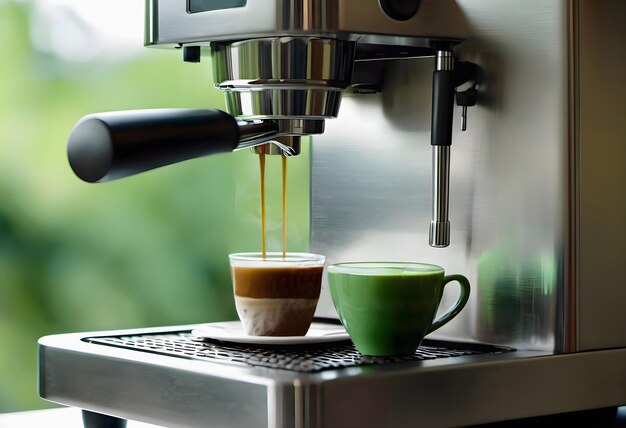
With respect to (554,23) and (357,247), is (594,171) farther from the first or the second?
(357,247)

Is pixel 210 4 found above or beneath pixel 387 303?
above

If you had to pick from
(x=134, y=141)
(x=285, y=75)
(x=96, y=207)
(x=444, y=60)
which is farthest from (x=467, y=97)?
(x=96, y=207)

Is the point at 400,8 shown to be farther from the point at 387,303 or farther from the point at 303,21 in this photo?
the point at 387,303

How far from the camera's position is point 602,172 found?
751 millimetres

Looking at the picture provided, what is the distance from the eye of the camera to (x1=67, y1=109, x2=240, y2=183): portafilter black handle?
0.60 m

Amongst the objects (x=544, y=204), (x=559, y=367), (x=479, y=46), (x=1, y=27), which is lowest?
(x=559, y=367)

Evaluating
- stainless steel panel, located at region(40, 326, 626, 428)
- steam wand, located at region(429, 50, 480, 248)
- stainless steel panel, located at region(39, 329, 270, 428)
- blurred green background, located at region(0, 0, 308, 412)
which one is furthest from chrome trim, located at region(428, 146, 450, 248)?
blurred green background, located at region(0, 0, 308, 412)

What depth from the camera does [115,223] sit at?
1.85 meters

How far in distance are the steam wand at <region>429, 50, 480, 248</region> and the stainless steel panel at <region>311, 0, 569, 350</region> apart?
0.08ft

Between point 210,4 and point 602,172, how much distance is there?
0.97 feet

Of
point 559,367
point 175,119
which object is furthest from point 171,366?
point 559,367

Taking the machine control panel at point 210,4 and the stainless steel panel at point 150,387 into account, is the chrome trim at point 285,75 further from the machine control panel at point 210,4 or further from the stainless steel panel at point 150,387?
the stainless steel panel at point 150,387

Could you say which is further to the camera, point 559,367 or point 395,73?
point 395,73

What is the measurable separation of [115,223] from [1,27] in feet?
1.24
